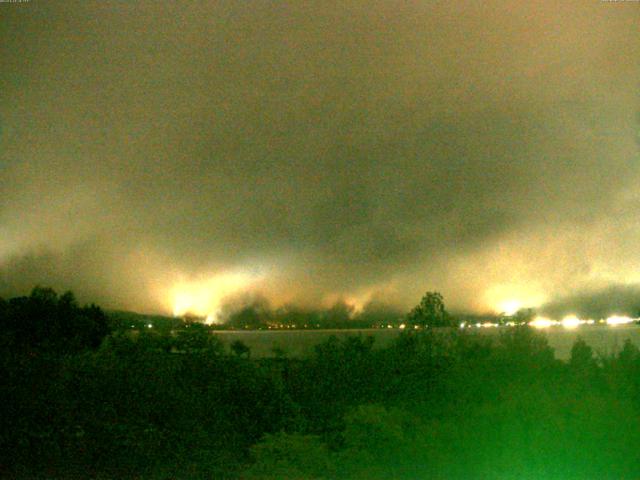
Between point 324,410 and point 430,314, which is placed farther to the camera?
point 430,314

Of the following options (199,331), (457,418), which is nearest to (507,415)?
(457,418)

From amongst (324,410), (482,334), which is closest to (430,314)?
(482,334)

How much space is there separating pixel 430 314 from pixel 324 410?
3.85 meters

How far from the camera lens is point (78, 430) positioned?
11.7 m

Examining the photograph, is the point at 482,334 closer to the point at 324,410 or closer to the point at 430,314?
the point at 430,314

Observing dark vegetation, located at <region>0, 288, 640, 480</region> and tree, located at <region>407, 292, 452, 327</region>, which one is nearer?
dark vegetation, located at <region>0, 288, 640, 480</region>

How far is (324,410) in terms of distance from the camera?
13.2m

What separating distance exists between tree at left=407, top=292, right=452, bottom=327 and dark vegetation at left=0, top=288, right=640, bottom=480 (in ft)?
1.93

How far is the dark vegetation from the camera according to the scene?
10.6 meters

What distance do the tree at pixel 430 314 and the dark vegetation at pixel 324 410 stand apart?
588mm

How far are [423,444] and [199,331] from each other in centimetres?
530

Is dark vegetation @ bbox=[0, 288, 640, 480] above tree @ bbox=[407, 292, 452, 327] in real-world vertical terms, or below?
below

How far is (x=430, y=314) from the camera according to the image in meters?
16.0

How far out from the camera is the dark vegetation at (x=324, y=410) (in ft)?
34.8
